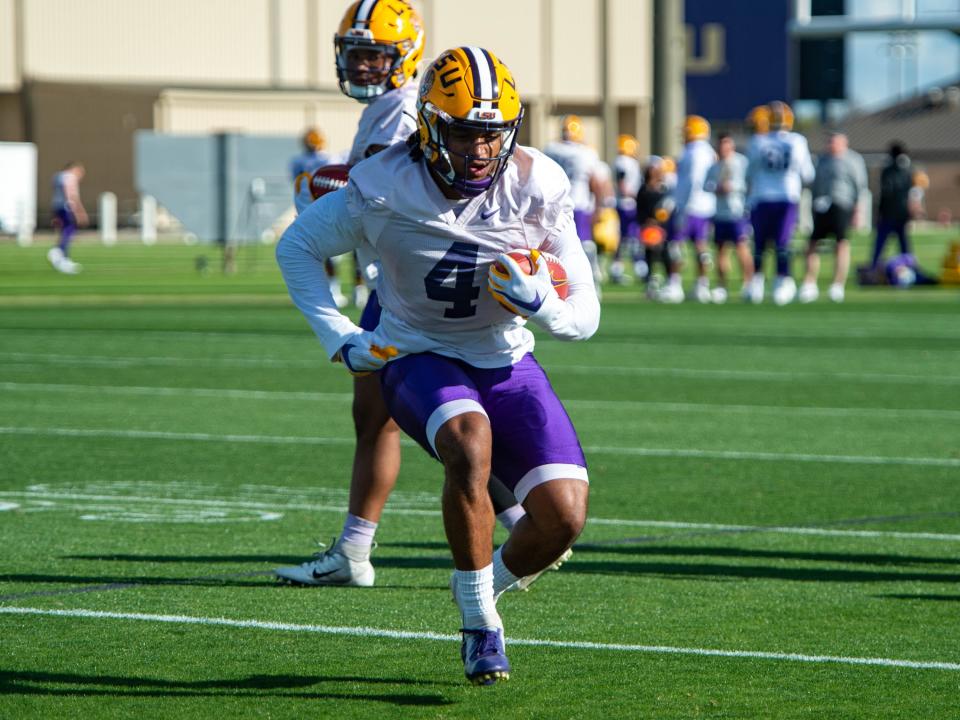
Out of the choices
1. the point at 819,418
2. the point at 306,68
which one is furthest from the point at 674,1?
the point at 819,418

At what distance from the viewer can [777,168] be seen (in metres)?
21.2

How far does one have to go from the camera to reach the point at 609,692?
5047 mm

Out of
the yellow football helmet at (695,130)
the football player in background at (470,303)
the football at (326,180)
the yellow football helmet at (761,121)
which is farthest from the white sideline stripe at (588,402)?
the yellow football helmet at (695,130)

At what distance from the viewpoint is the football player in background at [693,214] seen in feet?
72.9

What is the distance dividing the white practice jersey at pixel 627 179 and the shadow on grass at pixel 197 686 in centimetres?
2492

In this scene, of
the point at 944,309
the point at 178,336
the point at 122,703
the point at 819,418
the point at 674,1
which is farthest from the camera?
the point at 674,1

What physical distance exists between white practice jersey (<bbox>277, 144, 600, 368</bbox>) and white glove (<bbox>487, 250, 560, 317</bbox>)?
18cm

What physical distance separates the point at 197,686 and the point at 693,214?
17.6 meters

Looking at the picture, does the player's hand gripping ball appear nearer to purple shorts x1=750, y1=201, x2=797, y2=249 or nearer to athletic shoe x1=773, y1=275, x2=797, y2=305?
purple shorts x1=750, y1=201, x2=797, y2=249

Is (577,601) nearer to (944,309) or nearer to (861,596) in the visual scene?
(861,596)

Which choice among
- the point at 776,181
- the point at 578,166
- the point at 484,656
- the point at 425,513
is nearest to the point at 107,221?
the point at 578,166

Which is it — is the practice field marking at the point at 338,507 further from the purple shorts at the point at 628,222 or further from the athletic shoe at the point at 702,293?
the purple shorts at the point at 628,222

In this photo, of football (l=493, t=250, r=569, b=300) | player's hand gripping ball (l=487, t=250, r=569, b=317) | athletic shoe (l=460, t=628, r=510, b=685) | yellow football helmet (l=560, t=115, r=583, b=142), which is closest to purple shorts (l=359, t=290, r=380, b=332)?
football (l=493, t=250, r=569, b=300)

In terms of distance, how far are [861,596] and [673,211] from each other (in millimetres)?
17119
